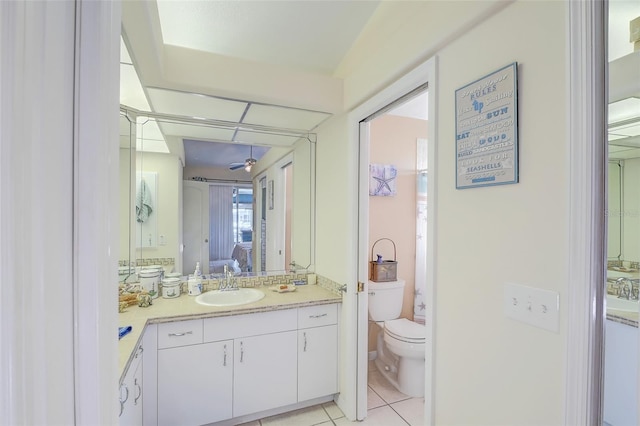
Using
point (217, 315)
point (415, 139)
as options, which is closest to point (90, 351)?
point (217, 315)

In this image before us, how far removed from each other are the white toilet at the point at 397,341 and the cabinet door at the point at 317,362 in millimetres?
526

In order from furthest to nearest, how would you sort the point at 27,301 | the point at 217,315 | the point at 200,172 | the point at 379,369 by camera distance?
the point at 379,369 → the point at 200,172 → the point at 217,315 → the point at 27,301

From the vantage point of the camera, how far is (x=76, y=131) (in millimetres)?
394

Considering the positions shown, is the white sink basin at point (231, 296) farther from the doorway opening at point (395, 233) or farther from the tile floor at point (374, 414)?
the doorway opening at point (395, 233)

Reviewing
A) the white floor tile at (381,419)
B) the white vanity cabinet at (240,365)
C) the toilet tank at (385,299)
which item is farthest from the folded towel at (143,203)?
the white floor tile at (381,419)

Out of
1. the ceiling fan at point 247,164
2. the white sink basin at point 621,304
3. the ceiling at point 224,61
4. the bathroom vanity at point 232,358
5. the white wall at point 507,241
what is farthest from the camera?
the ceiling fan at point 247,164

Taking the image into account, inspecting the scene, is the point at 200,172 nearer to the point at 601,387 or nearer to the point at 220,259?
the point at 220,259

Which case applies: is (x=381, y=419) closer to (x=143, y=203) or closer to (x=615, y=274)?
(x=615, y=274)

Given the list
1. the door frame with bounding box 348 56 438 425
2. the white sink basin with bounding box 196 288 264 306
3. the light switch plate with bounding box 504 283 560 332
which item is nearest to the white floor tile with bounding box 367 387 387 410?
the door frame with bounding box 348 56 438 425

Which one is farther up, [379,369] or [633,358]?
[633,358]

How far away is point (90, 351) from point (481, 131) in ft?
4.12

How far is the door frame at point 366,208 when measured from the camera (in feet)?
4.31

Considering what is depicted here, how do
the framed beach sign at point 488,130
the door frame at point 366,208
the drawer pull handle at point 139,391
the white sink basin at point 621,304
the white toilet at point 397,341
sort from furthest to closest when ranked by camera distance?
the white toilet at point 397,341, the drawer pull handle at point 139,391, the door frame at point 366,208, the framed beach sign at point 488,130, the white sink basin at point 621,304

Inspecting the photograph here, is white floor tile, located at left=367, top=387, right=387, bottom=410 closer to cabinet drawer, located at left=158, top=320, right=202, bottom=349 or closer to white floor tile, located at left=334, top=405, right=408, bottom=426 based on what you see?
white floor tile, located at left=334, top=405, right=408, bottom=426
